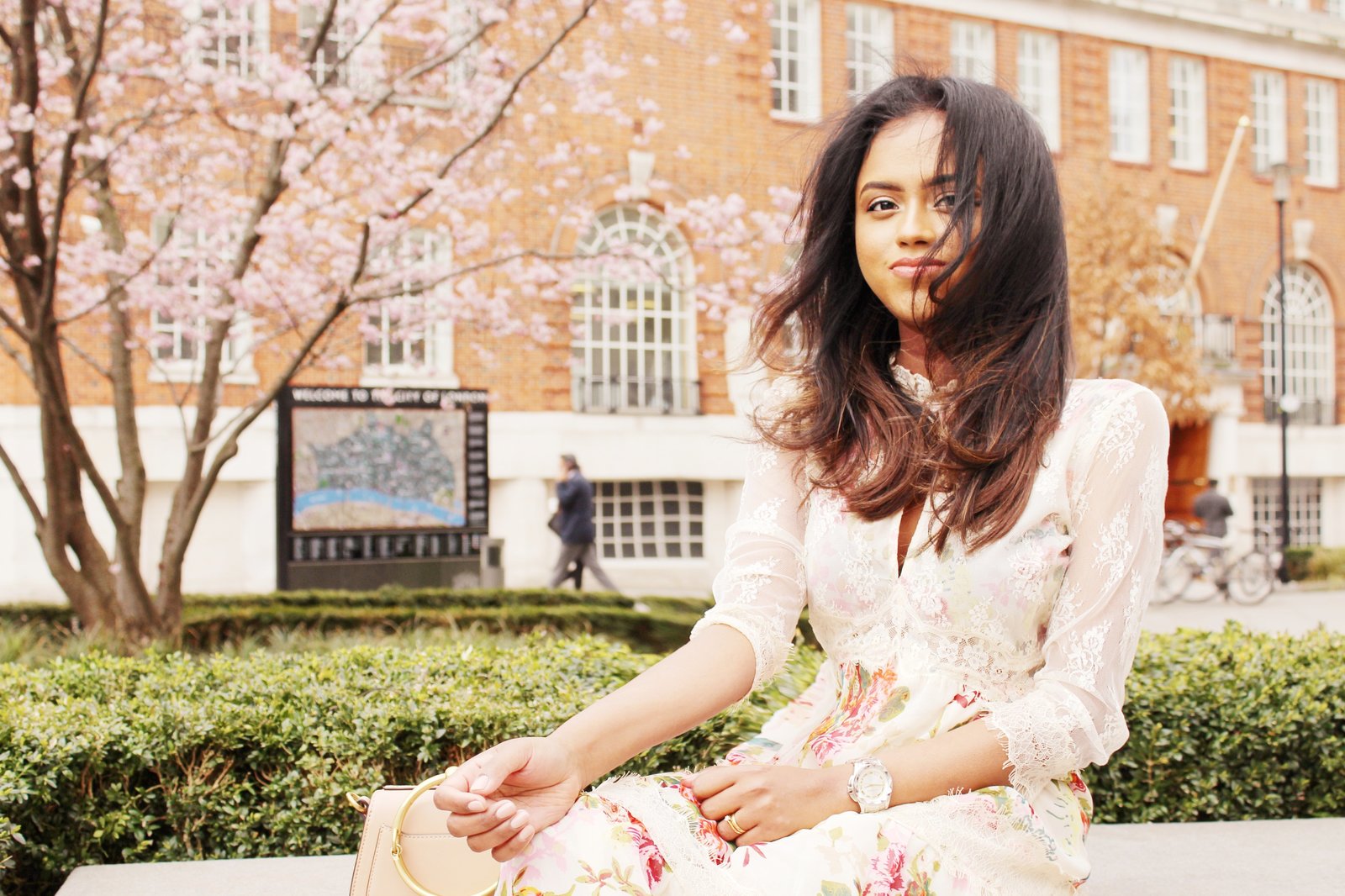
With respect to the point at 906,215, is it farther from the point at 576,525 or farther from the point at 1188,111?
the point at 1188,111

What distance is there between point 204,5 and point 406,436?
5082mm

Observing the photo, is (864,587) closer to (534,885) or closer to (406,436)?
(534,885)

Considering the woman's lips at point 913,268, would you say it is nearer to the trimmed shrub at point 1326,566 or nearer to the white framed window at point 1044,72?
the trimmed shrub at point 1326,566

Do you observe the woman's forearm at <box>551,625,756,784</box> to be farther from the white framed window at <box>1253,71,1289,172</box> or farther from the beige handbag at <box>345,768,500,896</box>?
the white framed window at <box>1253,71,1289,172</box>

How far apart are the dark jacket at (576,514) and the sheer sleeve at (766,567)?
1171 cm

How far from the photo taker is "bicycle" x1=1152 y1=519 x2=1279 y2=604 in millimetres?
16578

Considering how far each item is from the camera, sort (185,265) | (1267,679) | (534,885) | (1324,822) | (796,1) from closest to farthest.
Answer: (534,885), (1324,822), (1267,679), (185,265), (796,1)

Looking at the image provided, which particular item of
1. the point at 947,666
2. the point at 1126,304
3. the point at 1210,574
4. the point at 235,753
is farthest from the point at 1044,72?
the point at 947,666

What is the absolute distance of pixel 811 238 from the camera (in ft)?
8.14

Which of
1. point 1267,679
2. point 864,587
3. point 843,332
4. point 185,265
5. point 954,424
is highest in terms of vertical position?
point 185,265

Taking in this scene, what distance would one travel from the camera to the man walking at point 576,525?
14.0m

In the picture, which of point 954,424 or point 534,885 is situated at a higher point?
point 954,424

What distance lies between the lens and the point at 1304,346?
24.2 meters

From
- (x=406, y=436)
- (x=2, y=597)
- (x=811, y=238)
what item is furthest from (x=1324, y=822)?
(x=2, y=597)
